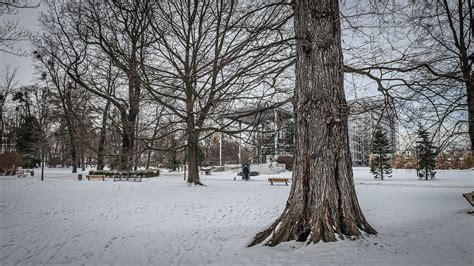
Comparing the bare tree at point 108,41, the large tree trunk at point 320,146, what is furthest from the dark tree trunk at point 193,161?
the large tree trunk at point 320,146

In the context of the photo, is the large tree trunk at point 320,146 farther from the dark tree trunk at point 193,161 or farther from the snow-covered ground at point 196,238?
the dark tree trunk at point 193,161

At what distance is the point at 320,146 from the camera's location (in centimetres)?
438

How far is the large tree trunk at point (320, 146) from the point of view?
14.3ft

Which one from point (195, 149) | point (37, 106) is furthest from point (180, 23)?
point (37, 106)

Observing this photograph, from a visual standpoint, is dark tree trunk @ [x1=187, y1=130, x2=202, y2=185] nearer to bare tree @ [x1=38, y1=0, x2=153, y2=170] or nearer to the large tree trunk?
bare tree @ [x1=38, y1=0, x2=153, y2=170]

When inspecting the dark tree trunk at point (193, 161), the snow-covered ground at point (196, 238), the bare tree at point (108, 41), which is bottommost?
the snow-covered ground at point (196, 238)

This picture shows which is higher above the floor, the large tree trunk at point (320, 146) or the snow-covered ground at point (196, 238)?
the large tree trunk at point (320, 146)

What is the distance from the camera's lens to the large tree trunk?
Answer: 4.37 metres

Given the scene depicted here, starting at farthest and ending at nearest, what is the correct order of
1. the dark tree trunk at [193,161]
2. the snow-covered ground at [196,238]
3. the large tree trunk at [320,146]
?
the dark tree trunk at [193,161], the large tree trunk at [320,146], the snow-covered ground at [196,238]

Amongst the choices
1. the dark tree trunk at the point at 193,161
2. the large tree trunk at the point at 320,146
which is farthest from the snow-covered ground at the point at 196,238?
the dark tree trunk at the point at 193,161

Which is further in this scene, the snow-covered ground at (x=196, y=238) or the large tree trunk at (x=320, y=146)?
the large tree trunk at (x=320, y=146)

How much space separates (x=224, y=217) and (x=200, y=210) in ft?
4.38

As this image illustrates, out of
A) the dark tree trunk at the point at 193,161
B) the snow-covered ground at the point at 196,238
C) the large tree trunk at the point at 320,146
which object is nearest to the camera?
the snow-covered ground at the point at 196,238

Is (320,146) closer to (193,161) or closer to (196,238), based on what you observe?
(196,238)
